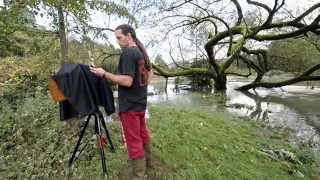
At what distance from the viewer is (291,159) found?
21.5 feet

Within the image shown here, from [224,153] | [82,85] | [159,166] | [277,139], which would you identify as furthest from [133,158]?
[277,139]

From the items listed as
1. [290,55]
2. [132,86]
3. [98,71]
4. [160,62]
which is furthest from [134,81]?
[290,55]

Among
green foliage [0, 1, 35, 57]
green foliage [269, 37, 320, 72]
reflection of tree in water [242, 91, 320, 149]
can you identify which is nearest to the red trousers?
green foliage [0, 1, 35, 57]

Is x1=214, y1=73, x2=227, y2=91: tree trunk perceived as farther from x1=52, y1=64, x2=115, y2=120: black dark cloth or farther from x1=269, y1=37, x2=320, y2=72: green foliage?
x1=52, y1=64, x2=115, y2=120: black dark cloth

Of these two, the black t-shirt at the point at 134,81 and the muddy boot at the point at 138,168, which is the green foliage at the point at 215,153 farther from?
the black t-shirt at the point at 134,81

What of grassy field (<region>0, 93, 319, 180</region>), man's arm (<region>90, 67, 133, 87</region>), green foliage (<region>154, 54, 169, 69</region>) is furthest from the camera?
green foliage (<region>154, 54, 169, 69</region>)

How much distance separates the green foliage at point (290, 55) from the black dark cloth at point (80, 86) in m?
17.6

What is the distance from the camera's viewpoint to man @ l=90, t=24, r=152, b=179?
13.3ft

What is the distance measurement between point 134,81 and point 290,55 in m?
18.9

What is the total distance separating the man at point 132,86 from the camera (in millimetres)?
4039

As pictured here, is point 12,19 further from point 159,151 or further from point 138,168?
point 138,168

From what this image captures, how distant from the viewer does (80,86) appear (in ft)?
14.3

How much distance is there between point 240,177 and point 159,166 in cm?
117

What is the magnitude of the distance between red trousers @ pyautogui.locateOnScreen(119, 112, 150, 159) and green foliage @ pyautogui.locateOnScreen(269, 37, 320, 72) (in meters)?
17.6
